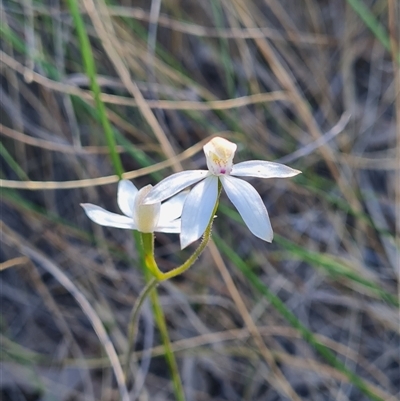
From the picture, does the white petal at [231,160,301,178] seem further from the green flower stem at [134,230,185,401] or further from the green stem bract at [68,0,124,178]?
the green stem bract at [68,0,124,178]

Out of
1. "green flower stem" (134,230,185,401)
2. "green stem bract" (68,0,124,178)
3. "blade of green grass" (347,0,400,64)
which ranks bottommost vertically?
"green flower stem" (134,230,185,401)

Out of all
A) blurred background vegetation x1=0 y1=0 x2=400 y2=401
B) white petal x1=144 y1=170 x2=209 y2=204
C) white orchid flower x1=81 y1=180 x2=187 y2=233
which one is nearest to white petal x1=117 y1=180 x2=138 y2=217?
white orchid flower x1=81 y1=180 x2=187 y2=233

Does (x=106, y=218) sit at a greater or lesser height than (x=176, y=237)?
lesser

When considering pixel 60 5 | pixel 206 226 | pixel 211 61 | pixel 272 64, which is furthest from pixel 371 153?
pixel 206 226

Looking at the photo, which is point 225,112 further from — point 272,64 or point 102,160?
point 102,160

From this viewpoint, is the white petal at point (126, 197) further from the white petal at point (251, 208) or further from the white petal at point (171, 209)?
the white petal at point (251, 208)

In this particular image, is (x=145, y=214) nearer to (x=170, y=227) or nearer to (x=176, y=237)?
(x=170, y=227)

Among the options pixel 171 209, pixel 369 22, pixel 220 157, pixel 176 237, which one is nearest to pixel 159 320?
pixel 171 209
